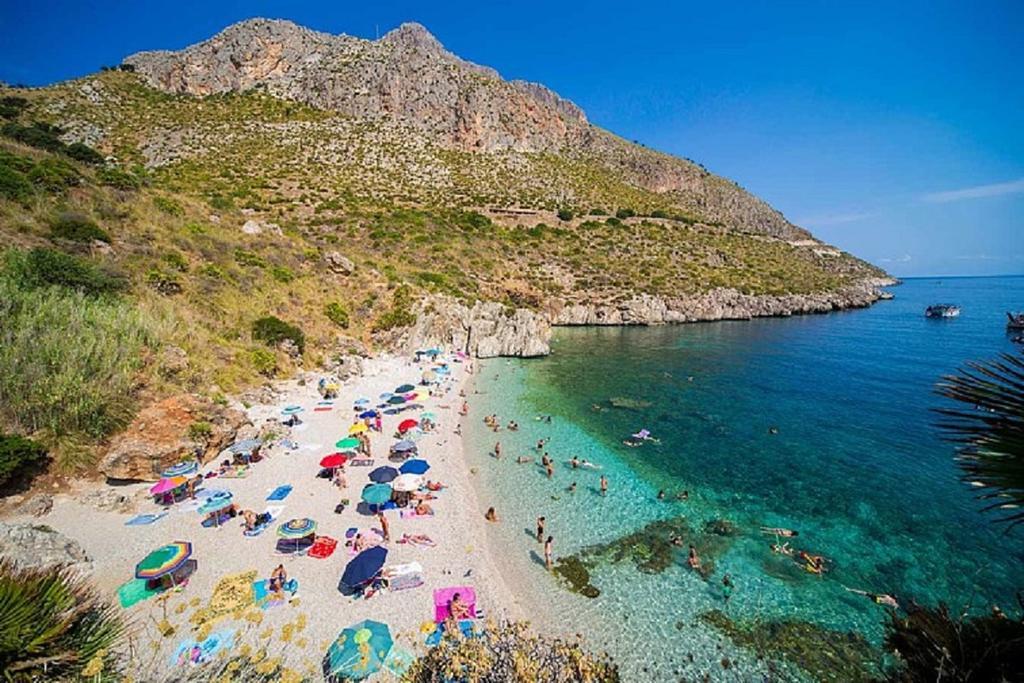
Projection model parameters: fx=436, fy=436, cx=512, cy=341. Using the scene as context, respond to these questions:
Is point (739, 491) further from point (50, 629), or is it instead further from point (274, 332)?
point (274, 332)

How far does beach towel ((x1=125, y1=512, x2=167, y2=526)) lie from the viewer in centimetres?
1409

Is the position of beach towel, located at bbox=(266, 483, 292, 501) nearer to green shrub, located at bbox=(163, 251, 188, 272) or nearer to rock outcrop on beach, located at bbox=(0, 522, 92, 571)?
rock outcrop on beach, located at bbox=(0, 522, 92, 571)

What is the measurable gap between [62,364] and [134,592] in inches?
406

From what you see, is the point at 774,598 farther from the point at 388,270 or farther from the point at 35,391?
the point at 388,270

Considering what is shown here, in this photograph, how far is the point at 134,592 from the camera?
1133 centimetres

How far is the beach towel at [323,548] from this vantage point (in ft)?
43.8

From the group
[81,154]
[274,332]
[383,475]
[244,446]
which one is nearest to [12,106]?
[81,154]

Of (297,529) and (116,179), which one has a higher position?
(116,179)

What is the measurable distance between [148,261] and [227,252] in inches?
278

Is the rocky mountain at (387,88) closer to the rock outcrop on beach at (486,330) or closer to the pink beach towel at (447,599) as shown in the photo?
the rock outcrop on beach at (486,330)

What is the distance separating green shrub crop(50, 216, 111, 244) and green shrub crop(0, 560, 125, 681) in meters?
29.8

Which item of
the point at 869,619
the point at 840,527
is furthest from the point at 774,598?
the point at 840,527

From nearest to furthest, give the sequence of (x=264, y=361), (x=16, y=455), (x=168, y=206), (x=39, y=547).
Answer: (x=39, y=547) → (x=16, y=455) → (x=264, y=361) → (x=168, y=206)

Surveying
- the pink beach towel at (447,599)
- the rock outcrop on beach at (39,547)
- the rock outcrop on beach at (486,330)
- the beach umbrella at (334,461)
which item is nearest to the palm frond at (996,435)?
the pink beach towel at (447,599)
